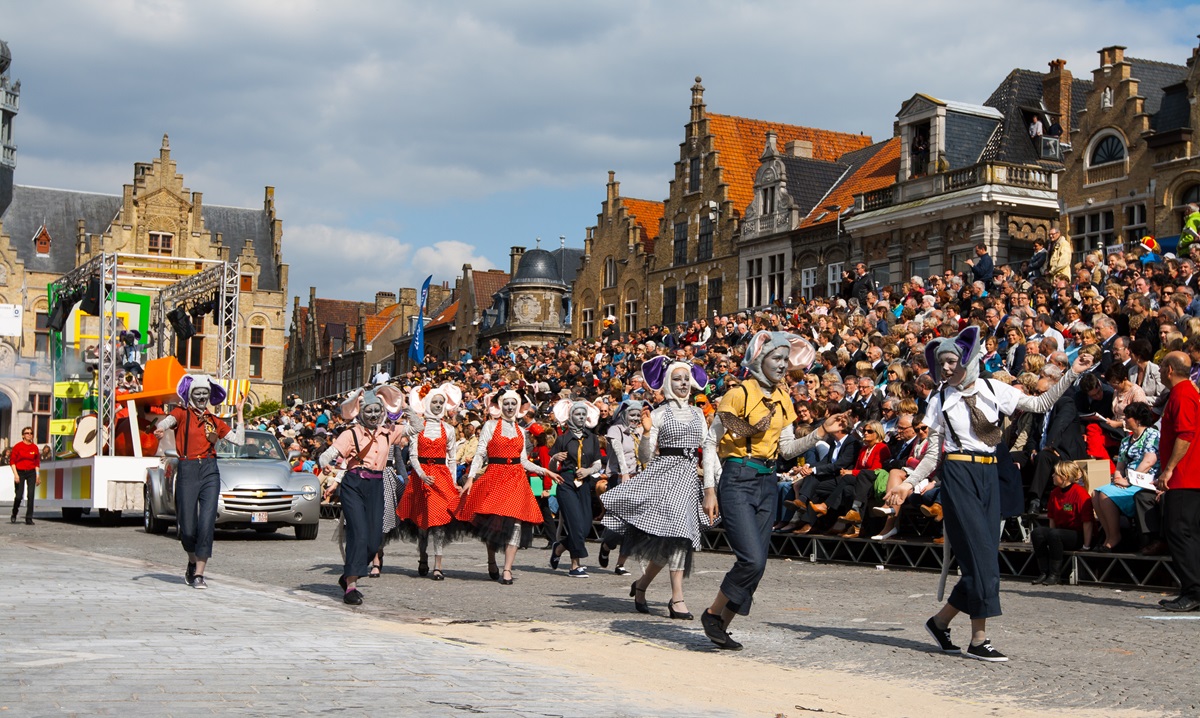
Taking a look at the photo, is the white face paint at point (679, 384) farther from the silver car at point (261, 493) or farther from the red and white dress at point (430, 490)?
the silver car at point (261, 493)

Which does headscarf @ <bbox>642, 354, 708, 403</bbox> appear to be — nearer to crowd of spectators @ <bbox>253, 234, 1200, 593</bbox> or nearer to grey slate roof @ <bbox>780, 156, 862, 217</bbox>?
crowd of spectators @ <bbox>253, 234, 1200, 593</bbox>

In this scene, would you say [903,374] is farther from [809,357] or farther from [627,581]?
[809,357]

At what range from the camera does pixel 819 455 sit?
18.2 m

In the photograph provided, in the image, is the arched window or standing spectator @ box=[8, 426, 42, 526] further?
the arched window

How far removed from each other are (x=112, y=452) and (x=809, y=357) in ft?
59.1

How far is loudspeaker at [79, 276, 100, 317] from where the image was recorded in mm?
26719

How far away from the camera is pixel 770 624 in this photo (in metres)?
10.7

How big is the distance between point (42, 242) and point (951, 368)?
72846mm

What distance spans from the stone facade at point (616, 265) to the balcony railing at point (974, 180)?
1720cm

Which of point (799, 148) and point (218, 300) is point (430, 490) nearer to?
point (218, 300)

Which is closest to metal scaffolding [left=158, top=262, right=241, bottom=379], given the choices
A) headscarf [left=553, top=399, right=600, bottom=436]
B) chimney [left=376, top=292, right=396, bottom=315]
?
headscarf [left=553, top=399, right=600, bottom=436]

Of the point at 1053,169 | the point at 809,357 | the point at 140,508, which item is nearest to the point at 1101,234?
the point at 1053,169

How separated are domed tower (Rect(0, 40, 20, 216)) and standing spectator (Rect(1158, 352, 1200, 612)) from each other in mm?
73601

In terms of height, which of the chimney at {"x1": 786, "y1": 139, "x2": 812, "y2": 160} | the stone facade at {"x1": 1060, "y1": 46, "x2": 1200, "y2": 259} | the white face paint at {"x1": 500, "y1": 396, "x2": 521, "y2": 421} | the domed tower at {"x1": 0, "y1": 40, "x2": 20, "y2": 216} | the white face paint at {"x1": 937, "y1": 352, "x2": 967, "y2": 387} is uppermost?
the domed tower at {"x1": 0, "y1": 40, "x2": 20, "y2": 216}
